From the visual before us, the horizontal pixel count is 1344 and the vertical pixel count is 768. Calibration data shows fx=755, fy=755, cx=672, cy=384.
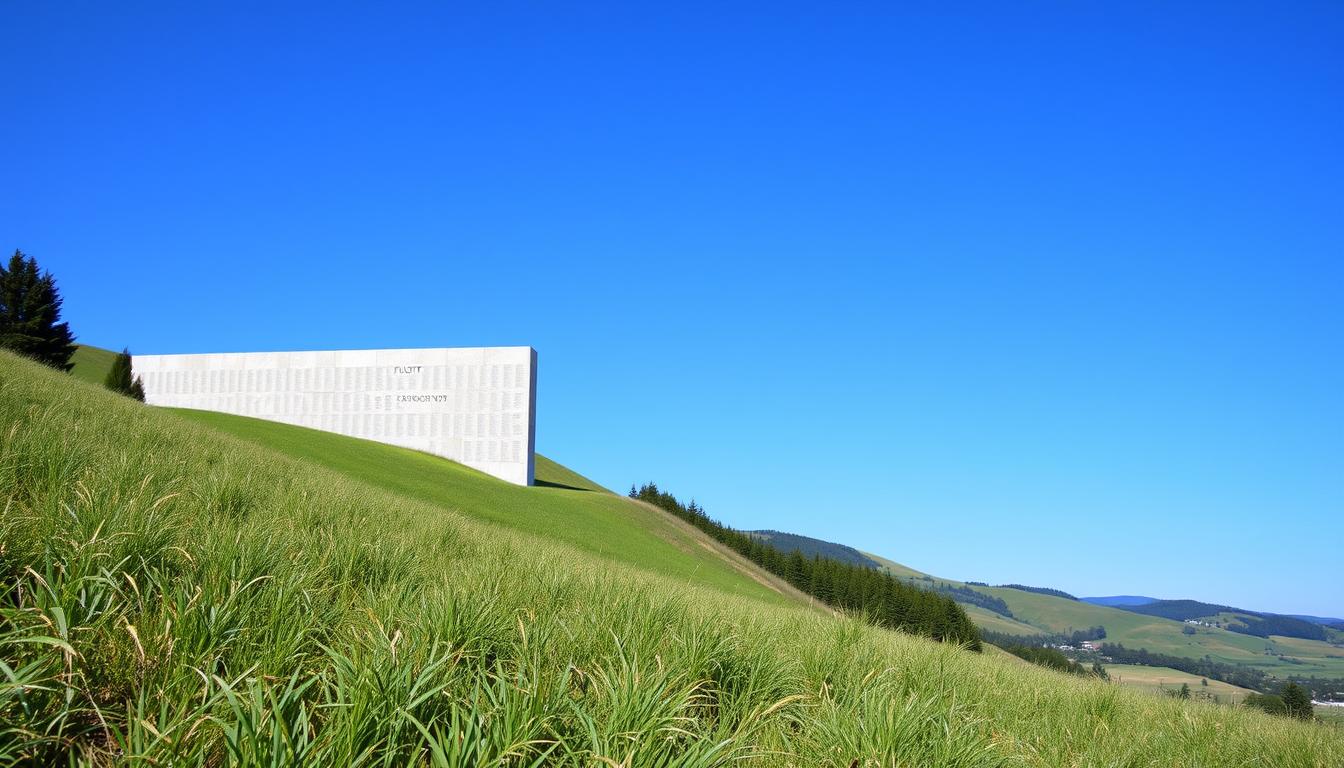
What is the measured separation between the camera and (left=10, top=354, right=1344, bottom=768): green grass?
2.55 metres

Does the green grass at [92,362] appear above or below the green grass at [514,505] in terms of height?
above

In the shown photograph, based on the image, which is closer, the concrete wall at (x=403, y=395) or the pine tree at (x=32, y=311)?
the pine tree at (x=32, y=311)

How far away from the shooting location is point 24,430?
625 centimetres

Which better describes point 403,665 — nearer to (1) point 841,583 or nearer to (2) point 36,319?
(2) point 36,319

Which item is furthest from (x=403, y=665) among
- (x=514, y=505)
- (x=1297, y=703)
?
(x=514, y=505)

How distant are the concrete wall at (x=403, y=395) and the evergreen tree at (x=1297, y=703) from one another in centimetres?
4756

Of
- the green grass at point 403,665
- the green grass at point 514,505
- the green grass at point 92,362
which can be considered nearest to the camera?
the green grass at point 403,665

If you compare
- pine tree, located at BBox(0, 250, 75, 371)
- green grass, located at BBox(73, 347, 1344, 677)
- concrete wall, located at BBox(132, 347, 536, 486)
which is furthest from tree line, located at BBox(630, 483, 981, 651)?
pine tree, located at BBox(0, 250, 75, 371)

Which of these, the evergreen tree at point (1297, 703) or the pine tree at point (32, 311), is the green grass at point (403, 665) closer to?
the evergreen tree at point (1297, 703)

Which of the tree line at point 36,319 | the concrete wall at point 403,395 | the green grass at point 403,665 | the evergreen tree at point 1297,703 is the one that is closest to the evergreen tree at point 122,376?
the tree line at point 36,319

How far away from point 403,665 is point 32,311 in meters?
54.4

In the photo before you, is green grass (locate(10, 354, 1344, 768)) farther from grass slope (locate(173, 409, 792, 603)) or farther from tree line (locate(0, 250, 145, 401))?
tree line (locate(0, 250, 145, 401))

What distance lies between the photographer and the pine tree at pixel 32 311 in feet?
139

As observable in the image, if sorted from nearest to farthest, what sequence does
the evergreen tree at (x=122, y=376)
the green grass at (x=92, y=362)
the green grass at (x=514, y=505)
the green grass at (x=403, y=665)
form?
the green grass at (x=403, y=665), the green grass at (x=514, y=505), the evergreen tree at (x=122, y=376), the green grass at (x=92, y=362)
